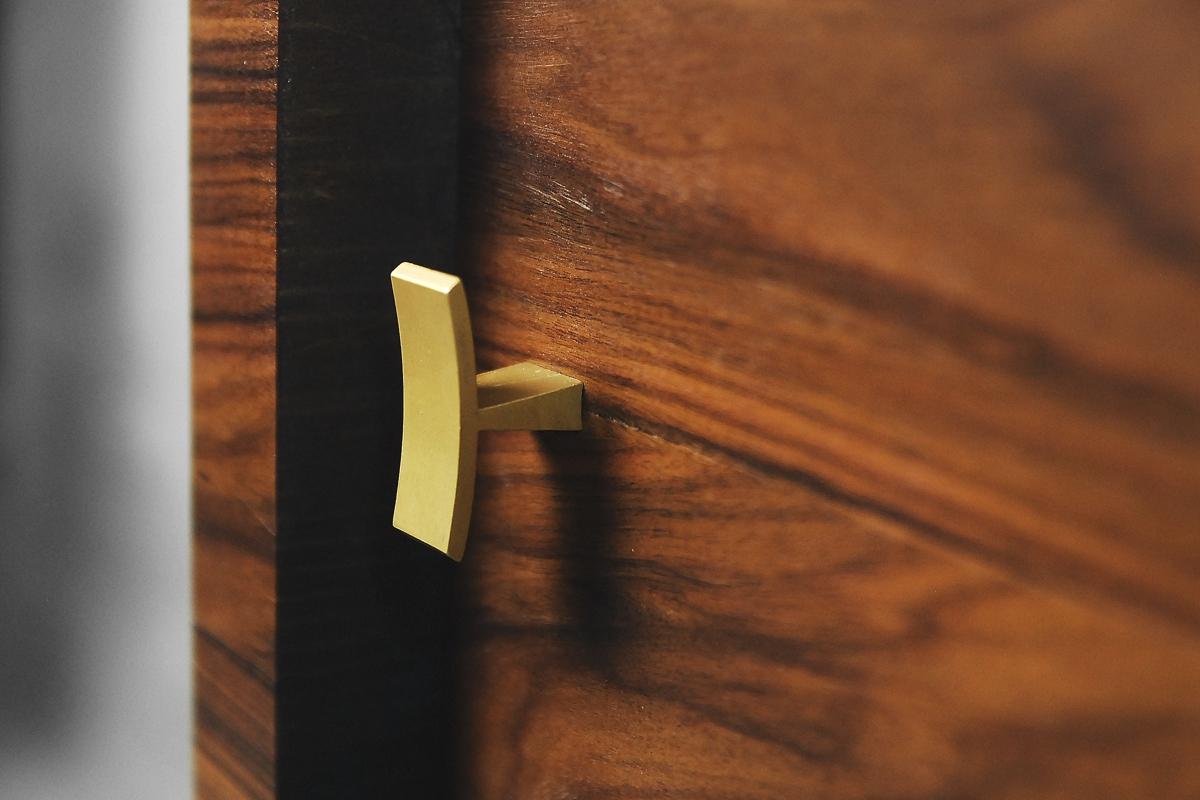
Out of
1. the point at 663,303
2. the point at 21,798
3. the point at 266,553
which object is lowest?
the point at 21,798

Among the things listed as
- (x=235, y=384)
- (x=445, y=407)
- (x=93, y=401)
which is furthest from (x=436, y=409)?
(x=93, y=401)

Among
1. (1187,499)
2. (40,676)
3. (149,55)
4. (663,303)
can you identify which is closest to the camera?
(1187,499)

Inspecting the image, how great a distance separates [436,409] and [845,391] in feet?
0.40

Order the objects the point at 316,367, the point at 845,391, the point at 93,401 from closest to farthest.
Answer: the point at 845,391 → the point at 316,367 → the point at 93,401

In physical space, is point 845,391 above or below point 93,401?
above

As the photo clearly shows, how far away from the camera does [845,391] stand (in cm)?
30

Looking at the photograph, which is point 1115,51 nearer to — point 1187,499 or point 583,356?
point 1187,499

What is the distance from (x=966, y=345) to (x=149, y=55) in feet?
1.44

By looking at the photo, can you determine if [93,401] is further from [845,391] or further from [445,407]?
[845,391]

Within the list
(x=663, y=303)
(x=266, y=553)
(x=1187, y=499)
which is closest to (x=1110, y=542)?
(x=1187, y=499)

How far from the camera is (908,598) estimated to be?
0.29 metres

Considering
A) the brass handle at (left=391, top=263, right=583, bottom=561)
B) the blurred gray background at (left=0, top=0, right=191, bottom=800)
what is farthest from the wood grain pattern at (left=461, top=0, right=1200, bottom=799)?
the blurred gray background at (left=0, top=0, right=191, bottom=800)

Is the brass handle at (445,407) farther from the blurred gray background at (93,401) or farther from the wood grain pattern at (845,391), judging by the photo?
the blurred gray background at (93,401)

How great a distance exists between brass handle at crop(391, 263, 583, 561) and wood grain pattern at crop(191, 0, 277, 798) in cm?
7
